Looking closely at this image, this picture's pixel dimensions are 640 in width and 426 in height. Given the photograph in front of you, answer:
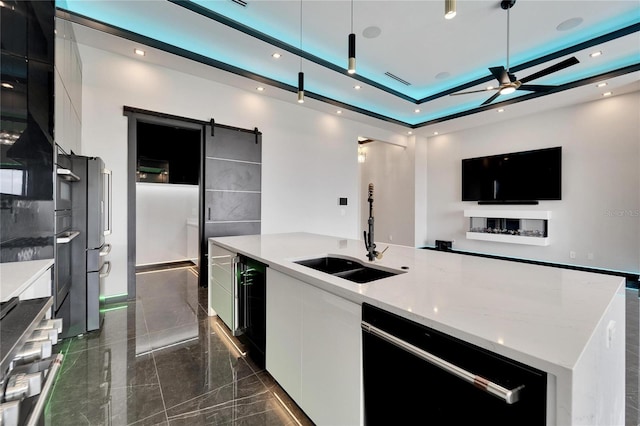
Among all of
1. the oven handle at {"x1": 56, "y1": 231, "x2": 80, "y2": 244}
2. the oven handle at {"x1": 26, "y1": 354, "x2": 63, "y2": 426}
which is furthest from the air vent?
the oven handle at {"x1": 26, "y1": 354, "x2": 63, "y2": 426}

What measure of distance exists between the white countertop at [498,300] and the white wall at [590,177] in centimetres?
465

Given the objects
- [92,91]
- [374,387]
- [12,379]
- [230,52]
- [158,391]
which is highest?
[230,52]

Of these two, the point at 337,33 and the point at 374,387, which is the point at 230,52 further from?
the point at 374,387

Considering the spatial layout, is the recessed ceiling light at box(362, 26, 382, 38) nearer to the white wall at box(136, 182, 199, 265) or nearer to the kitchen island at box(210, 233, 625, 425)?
the kitchen island at box(210, 233, 625, 425)

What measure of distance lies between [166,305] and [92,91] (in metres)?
2.69

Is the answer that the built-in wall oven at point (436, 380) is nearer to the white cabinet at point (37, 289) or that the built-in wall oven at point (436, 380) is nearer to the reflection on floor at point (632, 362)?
the white cabinet at point (37, 289)

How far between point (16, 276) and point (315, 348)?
1223 millimetres

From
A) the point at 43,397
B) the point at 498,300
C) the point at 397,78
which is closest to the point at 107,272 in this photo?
the point at 43,397

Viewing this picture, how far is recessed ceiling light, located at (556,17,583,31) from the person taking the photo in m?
3.10

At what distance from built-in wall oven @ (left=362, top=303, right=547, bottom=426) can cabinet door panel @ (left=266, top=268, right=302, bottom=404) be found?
1.75 ft

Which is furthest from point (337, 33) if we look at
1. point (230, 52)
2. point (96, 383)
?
point (96, 383)

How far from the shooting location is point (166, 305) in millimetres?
3270

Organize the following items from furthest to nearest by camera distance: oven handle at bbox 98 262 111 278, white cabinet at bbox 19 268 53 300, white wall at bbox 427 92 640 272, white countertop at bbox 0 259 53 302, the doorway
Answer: the doorway < white wall at bbox 427 92 640 272 < oven handle at bbox 98 262 111 278 < white cabinet at bbox 19 268 53 300 < white countertop at bbox 0 259 53 302

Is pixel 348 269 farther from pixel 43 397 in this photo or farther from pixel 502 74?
pixel 502 74
